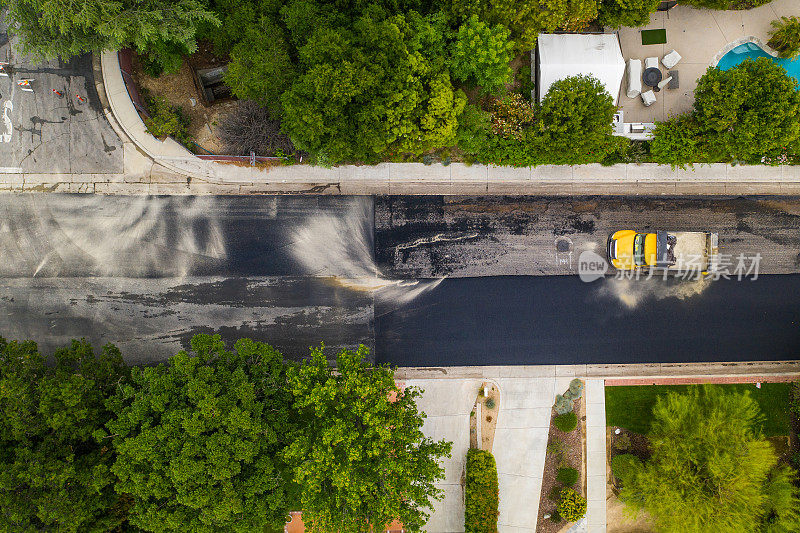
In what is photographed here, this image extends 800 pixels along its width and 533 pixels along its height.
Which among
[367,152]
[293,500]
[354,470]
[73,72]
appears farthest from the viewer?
[73,72]

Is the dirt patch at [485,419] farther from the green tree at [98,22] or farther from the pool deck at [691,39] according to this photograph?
the green tree at [98,22]

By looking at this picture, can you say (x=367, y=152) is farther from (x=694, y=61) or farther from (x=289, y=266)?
(x=694, y=61)

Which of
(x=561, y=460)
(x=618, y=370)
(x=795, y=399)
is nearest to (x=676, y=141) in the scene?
(x=618, y=370)

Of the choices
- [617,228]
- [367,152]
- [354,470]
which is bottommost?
[354,470]

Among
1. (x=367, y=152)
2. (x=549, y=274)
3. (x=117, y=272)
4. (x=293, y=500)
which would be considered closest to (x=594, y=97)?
(x=549, y=274)

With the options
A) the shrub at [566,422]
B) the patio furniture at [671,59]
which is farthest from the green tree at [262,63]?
the shrub at [566,422]

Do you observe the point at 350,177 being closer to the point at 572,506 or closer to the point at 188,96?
the point at 188,96
